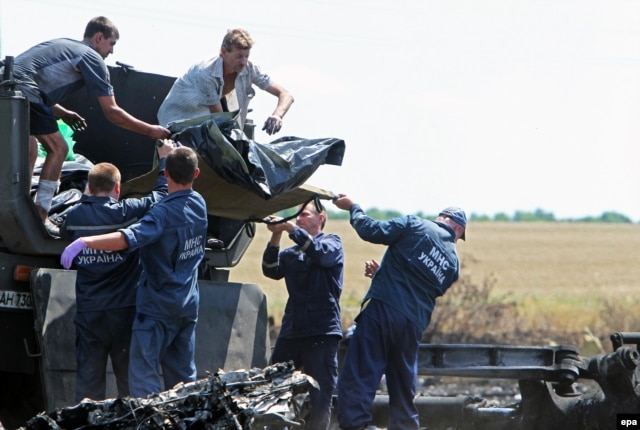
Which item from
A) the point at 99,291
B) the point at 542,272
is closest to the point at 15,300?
the point at 99,291

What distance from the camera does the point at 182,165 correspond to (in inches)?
268

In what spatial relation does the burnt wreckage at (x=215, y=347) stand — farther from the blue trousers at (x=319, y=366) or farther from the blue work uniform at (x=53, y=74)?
the blue work uniform at (x=53, y=74)

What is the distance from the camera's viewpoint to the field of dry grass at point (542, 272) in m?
24.9

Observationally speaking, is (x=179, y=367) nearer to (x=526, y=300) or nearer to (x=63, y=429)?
(x=63, y=429)

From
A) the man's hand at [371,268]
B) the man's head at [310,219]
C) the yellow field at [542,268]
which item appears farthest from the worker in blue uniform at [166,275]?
the yellow field at [542,268]

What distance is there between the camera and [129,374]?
22.5 ft

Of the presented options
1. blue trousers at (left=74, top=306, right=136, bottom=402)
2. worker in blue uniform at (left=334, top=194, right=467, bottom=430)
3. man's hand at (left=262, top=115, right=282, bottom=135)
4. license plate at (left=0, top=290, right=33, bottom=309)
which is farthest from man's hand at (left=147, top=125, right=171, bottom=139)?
worker in blue uniform at (left=334, top=194, right=467, bottom=430)

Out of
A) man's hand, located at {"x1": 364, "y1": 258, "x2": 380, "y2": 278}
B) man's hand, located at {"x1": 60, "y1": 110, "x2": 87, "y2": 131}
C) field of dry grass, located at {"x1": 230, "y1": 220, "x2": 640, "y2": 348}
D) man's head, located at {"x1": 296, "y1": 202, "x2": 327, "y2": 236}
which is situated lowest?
field of dry grass, located at {"x1": 230, "y1": 220, "x2": 640, "y2": 348}

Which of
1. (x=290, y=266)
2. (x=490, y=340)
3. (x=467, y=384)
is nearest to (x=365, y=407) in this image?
(x=290, y=266)

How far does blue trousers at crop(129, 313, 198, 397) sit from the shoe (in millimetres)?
849

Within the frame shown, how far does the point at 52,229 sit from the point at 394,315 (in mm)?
2183

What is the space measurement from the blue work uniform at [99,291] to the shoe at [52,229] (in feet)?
0.99

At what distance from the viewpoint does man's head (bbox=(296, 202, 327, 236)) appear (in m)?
8.67

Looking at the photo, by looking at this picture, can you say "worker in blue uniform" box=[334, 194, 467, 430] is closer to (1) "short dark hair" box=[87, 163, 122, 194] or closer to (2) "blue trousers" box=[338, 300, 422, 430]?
(2) "blue trousers" box=[338, 300, 422, 430]
